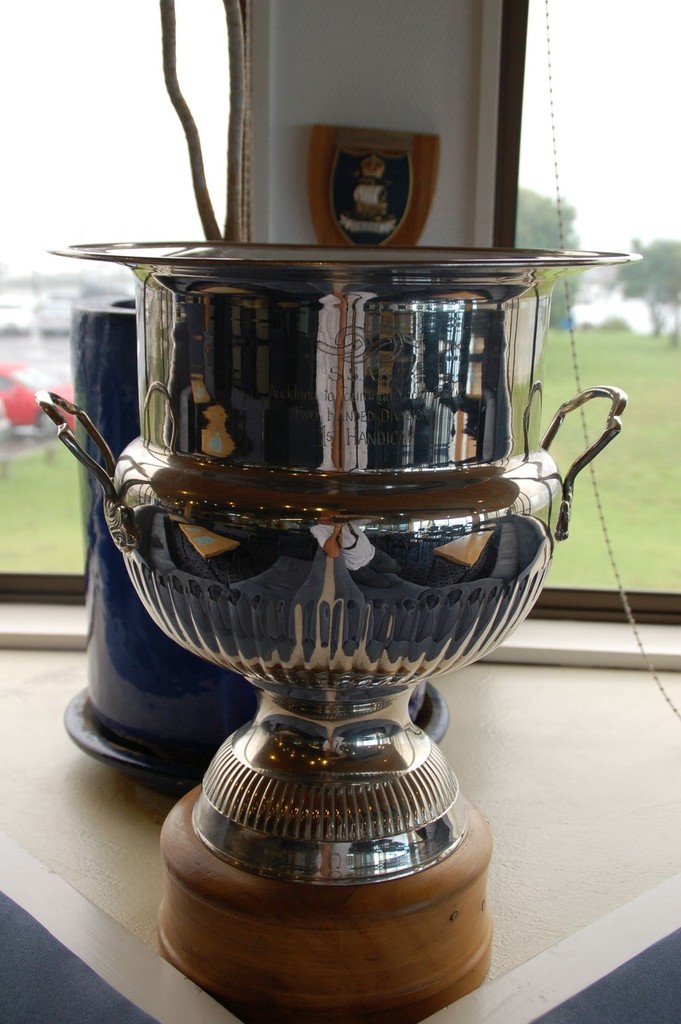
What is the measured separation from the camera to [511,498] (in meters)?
0.84

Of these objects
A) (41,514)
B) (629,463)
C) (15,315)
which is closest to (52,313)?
(15,315)

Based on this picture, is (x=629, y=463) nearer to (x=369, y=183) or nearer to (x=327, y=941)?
(x=369, y=183)

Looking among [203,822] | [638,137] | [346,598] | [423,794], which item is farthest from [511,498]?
[638,137]

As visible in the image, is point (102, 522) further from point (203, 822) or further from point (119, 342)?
point (203, 822)

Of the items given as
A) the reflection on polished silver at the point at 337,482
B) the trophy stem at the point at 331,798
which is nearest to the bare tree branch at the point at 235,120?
the reflection on polished silver at the point at 337,482

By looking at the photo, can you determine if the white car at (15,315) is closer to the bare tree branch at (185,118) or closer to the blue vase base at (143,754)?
the bare tree branch at (185,118)

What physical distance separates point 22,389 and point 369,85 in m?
0.84

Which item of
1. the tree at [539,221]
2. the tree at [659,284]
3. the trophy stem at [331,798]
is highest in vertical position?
the tree at [539,221]

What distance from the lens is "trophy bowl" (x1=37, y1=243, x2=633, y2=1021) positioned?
771 millimetres

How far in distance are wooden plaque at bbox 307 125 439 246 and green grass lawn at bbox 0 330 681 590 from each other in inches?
14.6

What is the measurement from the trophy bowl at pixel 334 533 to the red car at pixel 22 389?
3.21 feet

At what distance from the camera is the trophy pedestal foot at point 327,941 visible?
0.86 m

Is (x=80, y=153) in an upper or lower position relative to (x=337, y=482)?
upper

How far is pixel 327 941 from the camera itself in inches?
33.6
